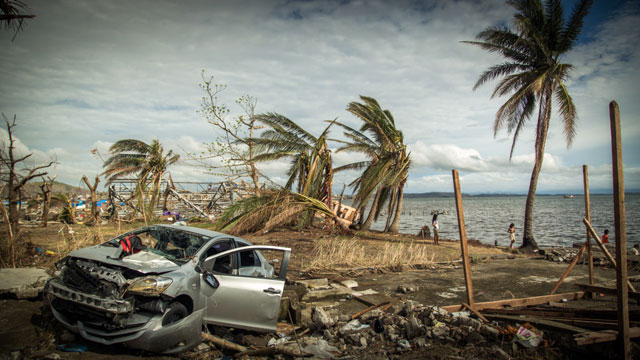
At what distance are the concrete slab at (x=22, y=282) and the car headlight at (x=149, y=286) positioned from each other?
10.00 feet

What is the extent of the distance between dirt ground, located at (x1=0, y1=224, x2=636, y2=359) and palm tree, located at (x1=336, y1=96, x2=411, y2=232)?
144 inches

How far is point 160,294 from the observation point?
14.0 feet

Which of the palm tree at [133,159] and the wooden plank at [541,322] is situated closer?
the wooden plank at [541,322]

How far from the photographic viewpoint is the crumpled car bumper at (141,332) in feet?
13.3

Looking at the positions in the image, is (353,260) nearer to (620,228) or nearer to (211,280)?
(211,280)

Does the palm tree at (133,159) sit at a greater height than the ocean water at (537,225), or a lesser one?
greater

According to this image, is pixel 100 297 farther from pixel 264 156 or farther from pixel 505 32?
pixel 505 32

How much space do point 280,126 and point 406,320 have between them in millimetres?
15274

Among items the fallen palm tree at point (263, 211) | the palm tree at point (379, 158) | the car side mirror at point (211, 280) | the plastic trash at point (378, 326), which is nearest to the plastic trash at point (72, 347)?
the car side mirror at point (211, 280)

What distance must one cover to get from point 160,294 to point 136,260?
2.32 ft

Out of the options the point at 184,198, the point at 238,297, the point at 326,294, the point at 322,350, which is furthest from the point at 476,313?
the point at 184,198

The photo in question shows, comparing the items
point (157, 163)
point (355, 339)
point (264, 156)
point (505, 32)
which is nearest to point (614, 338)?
point (355, 339)

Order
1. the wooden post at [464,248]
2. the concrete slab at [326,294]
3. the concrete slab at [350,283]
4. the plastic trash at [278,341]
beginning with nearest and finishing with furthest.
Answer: the plastic trash at [278,341], the wooden post at [464,248], the concrete slab at [326,294], the concrete slab at [350,283]

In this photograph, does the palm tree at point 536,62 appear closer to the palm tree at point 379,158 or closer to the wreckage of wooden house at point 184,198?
the palm tree at point 379,158
